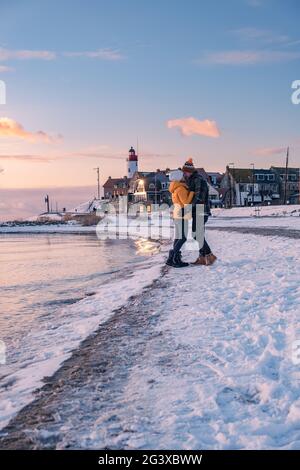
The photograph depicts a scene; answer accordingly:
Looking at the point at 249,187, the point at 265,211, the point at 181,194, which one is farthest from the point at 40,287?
the point at 249,187

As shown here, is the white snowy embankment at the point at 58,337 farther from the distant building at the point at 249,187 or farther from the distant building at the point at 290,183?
the distant building at the point at 290,183

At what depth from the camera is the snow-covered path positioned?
264 cm

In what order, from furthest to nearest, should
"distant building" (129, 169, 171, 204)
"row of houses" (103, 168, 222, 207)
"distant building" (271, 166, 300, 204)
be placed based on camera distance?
1. "distant building" (271, 166, 300, 204)
2. "row of houses" (103, 168, 222, 207)
3. "distant building" (129, 169, 171, 204)

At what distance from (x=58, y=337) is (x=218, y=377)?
2.61 m

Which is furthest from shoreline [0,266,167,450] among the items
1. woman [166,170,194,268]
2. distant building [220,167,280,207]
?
distant building [220,167,280,207]

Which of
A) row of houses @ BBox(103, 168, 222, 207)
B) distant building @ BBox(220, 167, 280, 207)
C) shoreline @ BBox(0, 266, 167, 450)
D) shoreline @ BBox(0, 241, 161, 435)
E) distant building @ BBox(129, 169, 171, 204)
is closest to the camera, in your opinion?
shoreline @ BBox(0, 266, 167, 450)

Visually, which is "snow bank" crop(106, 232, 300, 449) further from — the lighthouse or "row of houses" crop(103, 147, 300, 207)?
the lighthouse

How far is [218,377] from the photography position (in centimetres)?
345

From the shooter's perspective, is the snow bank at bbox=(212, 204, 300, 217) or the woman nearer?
the woman

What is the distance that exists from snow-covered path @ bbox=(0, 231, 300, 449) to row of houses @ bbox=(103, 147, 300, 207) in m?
70.2

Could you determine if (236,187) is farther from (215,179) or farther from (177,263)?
(177,263)

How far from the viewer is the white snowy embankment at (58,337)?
356cm

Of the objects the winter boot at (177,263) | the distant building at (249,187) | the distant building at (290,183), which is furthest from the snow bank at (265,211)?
the distant building at (290,183)
